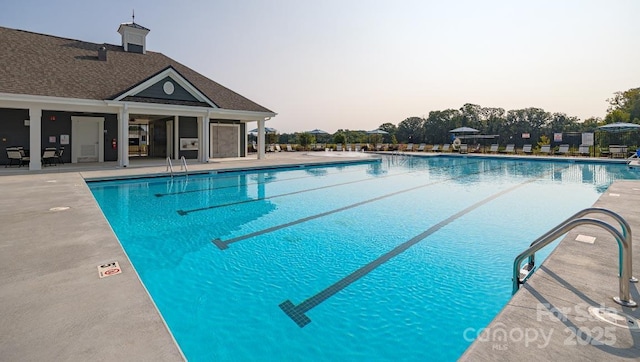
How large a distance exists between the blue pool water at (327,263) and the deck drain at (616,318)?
100 centimetres

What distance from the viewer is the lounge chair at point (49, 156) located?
14.5 meters

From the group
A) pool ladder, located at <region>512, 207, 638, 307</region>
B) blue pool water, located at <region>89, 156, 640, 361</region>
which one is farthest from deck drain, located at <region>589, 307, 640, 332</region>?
blue pool water, located at <region>89, 156, 640, 361</region>

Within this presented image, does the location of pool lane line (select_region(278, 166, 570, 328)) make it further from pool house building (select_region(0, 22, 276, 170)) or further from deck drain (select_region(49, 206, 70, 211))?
pool house building (select_region(0, 22, 276, 170))

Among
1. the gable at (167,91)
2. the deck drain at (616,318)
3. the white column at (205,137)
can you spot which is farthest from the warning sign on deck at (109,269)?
the white column at (205,137)

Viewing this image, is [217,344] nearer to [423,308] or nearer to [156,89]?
[423,308]

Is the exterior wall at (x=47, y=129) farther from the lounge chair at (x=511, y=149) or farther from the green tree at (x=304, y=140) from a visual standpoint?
the lounge chair at (x=511, y=149)

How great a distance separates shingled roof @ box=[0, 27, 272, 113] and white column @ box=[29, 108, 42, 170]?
82cm

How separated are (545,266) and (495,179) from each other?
12.2 metres

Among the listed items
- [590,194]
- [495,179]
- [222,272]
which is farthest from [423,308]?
[495,179]

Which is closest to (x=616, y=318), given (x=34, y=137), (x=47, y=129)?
(x=34, y=137)

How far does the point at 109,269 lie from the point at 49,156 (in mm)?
14709

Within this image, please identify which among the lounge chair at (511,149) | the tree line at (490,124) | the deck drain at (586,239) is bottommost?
the deck drain at (586,239)

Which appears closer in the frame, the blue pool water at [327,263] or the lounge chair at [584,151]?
the blue pool water at [327,263]

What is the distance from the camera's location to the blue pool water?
317 centimetres
